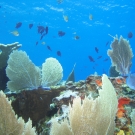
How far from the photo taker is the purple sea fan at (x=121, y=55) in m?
4.48

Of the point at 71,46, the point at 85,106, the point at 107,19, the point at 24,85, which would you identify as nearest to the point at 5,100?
the point at 85,106

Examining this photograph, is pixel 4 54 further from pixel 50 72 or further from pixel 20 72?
pixel 50 72

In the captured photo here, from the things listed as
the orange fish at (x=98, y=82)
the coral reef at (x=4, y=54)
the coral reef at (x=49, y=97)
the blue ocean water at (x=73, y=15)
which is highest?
→ the blue ocean water at (x=73, y=15)

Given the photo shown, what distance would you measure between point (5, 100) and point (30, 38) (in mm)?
47523

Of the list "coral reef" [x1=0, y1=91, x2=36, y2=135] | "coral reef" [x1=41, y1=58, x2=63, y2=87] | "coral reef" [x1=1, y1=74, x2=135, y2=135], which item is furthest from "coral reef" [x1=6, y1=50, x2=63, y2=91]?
"coral reef" [x1=0, y1=91, x2=36, y2=135]

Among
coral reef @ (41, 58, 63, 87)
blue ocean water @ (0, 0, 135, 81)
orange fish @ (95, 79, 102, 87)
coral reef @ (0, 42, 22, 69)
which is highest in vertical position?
blue ocean water @ (0, 0, 135, 81)

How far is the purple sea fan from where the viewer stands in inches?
176

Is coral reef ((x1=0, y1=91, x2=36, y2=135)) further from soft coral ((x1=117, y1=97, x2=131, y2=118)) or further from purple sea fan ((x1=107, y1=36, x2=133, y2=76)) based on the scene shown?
purple sea fan ((x1=107, y1=36, x2=133, y2=76))

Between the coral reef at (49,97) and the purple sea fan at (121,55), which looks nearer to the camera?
the coral reef at (49,97)

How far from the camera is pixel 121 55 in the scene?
455cm

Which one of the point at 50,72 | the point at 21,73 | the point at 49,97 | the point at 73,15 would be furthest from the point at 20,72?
the point at 73,15

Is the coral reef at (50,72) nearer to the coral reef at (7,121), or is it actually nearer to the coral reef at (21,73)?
the coral reef at (21,73)

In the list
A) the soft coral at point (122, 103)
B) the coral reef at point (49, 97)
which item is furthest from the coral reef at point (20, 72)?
the soft coral at point (122, 103)

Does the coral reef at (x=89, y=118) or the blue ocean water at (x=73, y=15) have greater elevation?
the blue ocean water at (x=73, y=15)
